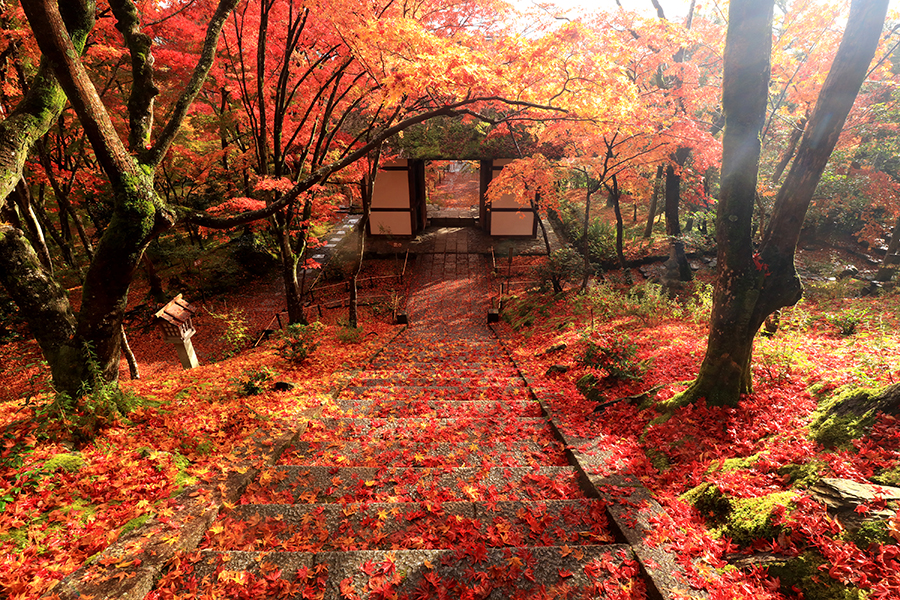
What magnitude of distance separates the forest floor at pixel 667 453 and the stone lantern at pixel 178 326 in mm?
553

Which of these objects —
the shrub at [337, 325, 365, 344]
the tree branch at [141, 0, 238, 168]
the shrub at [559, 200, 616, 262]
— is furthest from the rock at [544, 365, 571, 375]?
the shrub at [559, 200, 616, 262]

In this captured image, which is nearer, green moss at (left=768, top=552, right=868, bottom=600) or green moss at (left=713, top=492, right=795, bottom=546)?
green moss at (left=768, top=552, right=868, bottom=600)

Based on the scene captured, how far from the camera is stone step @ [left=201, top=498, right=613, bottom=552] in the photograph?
8.80 ft

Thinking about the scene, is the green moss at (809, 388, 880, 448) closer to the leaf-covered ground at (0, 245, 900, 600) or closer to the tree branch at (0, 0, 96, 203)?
the leaf-covered ground at (0, 245, 900, 600)

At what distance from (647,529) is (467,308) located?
1056cm

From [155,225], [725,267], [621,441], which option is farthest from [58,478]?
[725,267]

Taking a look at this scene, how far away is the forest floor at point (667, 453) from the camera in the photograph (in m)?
2.27

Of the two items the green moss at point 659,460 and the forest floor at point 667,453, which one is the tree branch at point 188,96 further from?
the green moss at point 659,460

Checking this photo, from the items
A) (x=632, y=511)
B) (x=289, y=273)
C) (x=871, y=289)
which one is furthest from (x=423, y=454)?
(x=871, y=289)

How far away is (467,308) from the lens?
519 inches

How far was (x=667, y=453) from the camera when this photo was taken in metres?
3.79

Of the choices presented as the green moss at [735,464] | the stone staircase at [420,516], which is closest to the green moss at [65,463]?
the stone staircase at [420,516]

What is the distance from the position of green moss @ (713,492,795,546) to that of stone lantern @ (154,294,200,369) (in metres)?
8.05

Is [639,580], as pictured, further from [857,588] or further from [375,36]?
[375,36]
